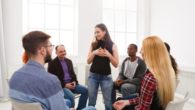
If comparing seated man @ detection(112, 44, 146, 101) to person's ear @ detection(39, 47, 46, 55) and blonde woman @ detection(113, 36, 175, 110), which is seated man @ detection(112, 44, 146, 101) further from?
person's ear @ detection(39, 47, 46, 55)

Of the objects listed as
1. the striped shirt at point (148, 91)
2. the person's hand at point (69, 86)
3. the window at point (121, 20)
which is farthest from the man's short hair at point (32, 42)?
the window at point (121, 20)

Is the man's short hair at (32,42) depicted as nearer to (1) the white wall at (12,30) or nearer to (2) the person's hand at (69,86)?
(2) the person's hand at (69,86)

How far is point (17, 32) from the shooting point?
450 centimetres

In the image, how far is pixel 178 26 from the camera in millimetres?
4754

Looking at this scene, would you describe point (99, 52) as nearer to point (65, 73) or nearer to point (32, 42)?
point (65, 73)

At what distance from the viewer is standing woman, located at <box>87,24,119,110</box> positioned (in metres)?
3.41

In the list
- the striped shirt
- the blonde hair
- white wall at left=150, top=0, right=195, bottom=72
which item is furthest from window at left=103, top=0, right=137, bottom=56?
the striped shirt

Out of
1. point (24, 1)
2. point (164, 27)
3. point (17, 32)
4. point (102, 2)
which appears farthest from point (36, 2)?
point (164, 27)

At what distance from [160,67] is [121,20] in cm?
357

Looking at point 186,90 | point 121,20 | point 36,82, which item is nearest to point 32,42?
point 36,82

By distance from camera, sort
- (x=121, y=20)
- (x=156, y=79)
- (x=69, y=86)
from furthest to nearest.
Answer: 1. (x=121, y=20)
2. (x=69, y=86)
3. (x=156, y=79)

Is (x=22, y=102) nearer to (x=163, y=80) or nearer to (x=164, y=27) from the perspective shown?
(x=163, y=80)

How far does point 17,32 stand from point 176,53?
2.88 metres

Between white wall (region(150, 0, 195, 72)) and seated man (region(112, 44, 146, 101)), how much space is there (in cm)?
118
